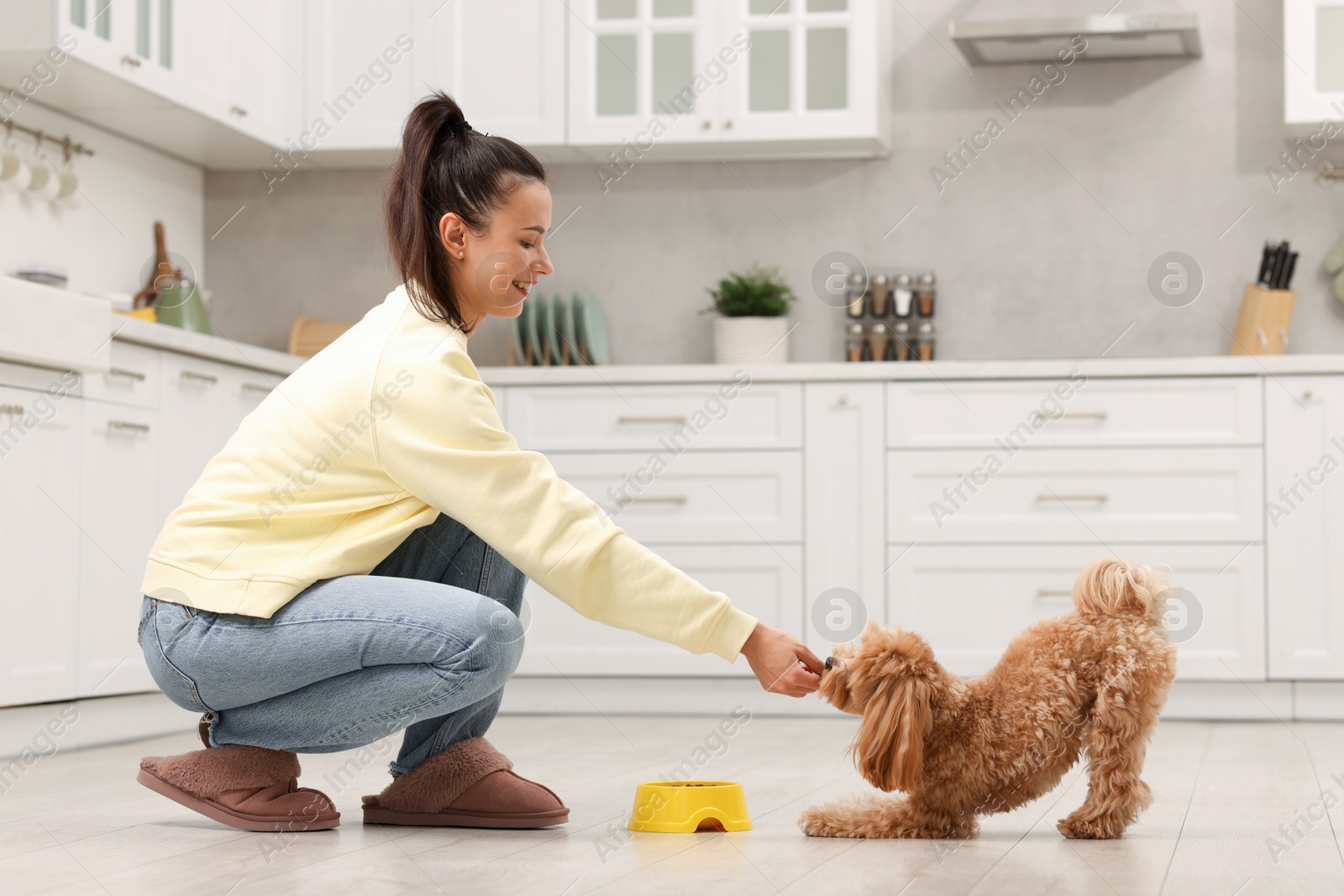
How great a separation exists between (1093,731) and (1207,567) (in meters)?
1.95

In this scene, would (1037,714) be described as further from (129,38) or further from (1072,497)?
(129,38)

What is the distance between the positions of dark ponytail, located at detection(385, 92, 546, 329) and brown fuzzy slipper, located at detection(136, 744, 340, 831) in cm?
61

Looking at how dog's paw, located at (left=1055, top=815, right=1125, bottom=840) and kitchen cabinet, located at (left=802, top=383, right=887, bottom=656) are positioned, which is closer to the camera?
dog's paw, located at (left=1055, top=815, right=1125, bottom=840)

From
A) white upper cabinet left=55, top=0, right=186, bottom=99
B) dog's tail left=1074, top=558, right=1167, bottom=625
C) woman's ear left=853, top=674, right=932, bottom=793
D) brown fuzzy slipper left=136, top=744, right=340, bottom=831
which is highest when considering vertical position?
white upper cabinet left=55, top=0, right=186, bottom=99

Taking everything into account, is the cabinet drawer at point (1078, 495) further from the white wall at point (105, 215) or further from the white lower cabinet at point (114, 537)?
the white wall at point (105, 215)

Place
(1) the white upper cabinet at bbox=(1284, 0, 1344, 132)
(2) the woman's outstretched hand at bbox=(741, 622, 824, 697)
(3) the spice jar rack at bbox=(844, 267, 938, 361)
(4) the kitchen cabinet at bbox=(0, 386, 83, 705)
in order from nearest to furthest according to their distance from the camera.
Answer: (2) the woman's outstretched hand at bbox=(741, 622, 824, 697)
(4) the kitchen cabinet at bbox=(0, 386, 83, 705)
(1) the white upper cabinet at bbox=(1284, 0, 1344, 132)
(3) the spice jar rack at bbox=(844, 267, 938, 361)

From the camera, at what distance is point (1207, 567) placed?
349 centimetres

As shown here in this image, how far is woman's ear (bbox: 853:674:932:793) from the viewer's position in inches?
63.7

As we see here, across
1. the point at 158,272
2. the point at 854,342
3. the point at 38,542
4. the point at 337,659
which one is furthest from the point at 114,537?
the point at 854,342

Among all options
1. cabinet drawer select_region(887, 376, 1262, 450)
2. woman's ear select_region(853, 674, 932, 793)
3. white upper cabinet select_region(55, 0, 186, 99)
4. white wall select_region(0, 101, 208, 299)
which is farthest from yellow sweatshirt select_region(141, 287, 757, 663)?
white wall select_region(0, 101, 208, 299)

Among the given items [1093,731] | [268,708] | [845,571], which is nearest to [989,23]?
[845,571]

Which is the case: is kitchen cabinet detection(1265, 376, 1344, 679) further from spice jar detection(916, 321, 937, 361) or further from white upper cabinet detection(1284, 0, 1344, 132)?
spice jar detection(916, 321, 937, 361)

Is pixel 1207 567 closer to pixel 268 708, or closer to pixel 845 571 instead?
pixel 845 571

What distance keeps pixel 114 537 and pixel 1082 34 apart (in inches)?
105
